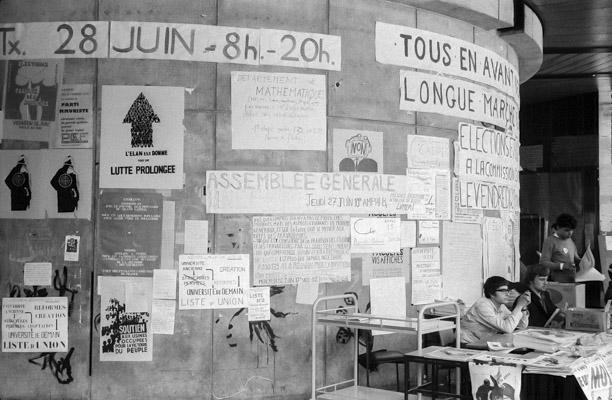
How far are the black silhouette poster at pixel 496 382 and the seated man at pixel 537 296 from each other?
2764mm

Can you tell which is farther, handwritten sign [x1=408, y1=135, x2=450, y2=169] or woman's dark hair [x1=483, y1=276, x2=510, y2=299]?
handwritten sign [x1=408, y1=135, x2=450, y2=169]

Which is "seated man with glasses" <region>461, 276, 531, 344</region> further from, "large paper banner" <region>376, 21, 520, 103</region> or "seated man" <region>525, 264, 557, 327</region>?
"large paper banner" <region>376, 21, 520, 103</region>

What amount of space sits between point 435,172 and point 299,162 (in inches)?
65.2

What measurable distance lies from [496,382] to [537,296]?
114 inches

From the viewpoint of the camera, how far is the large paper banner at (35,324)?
270 inches

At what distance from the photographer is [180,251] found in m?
6.98

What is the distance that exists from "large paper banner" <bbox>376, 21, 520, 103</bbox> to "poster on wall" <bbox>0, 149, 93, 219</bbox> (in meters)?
3.14

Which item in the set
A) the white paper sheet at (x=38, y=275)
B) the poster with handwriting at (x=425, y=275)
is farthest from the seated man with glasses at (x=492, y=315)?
the white paper sheet at (x=38, y=275)

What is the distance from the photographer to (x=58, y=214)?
695 cm

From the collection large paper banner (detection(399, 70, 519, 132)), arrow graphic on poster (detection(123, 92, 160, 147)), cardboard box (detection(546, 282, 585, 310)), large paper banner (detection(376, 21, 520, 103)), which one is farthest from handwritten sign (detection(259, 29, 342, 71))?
cardboard box (detection(546, 282, 585, 310))

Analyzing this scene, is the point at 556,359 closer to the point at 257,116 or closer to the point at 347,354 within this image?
the point at 347,354

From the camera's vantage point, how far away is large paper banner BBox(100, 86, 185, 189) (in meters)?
6.94

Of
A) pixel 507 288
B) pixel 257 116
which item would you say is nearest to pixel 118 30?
pixel 257 116

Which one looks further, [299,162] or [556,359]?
[299,162]
